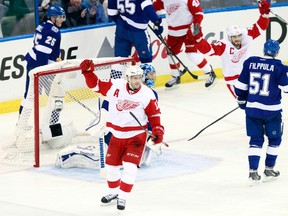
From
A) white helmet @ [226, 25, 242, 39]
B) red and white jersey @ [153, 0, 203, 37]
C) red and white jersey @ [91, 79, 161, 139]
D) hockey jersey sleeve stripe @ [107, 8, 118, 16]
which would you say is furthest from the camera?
red and white jersey @ [153, 0, 203, 37]

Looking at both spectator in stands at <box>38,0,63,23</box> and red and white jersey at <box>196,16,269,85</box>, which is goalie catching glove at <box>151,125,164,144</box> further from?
spectator in stands at <box>38,0,63,23</box>

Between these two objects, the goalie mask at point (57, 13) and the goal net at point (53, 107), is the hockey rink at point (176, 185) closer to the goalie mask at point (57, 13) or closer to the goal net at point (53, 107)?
the goal net at point (53, 107)

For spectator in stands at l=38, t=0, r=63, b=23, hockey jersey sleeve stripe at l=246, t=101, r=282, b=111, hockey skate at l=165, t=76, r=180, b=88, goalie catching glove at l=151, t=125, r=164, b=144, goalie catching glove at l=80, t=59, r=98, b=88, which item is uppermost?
goalie catching glove at l=80, t=59, r=98, b=88

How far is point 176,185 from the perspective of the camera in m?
9.55

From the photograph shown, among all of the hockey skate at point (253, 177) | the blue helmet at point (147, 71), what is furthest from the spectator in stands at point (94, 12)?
the hockey skate at point (253, 177)

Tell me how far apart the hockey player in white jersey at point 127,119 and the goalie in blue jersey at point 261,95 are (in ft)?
3.29

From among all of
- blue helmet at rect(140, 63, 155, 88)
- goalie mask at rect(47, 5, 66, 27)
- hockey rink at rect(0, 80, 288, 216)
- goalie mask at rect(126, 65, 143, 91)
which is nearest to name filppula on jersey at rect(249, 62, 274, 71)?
blue helmet at rect(140, 63, 155, 88)

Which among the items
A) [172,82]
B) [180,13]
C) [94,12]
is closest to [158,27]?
[180,13]

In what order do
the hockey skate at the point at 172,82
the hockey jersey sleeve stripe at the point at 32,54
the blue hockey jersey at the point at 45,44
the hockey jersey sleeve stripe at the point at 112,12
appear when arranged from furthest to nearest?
the hockey skate at the point at 172,82, the hockey jersey sleeve stripe at the point at 112,12, the hockey jersey sleeve stripe at the point at 32,54, the blue hockey jersey at the point at 45,44

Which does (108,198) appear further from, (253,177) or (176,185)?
(253,177)

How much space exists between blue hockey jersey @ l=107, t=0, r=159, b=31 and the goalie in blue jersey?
318 cm

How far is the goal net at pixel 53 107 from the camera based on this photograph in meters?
10.3

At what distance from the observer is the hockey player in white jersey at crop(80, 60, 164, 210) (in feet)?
28.5

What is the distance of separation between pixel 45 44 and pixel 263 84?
259cm
